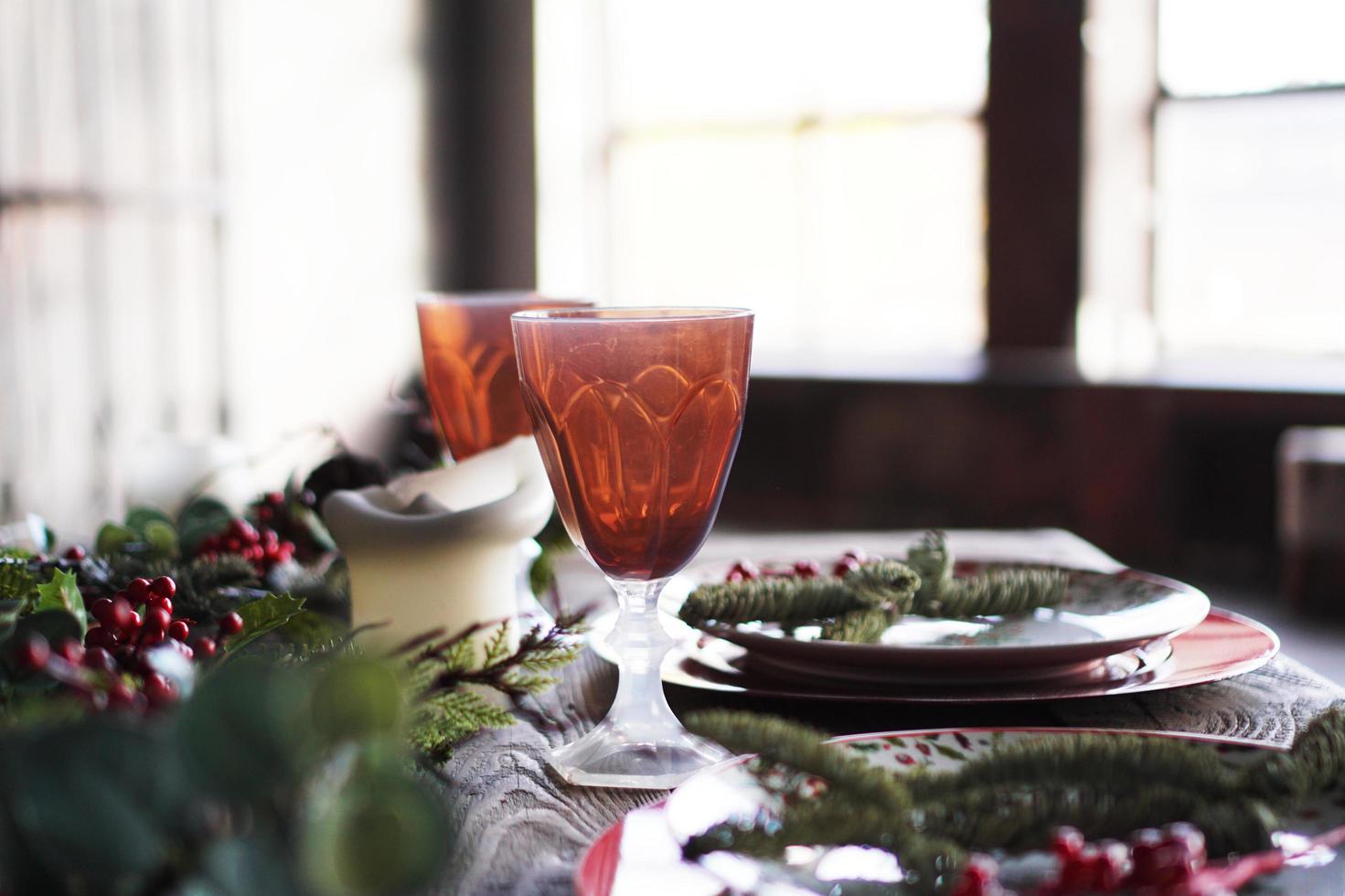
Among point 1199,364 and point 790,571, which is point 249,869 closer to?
point 790,571

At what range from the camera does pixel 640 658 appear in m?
0.47

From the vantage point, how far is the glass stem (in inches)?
18.2

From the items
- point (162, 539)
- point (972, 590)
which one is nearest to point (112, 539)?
point (162, 539)

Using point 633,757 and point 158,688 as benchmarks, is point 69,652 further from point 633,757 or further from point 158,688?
point 633,757

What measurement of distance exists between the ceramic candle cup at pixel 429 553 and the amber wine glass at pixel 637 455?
2.5 inches

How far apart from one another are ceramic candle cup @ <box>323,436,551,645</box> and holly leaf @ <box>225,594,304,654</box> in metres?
0.09

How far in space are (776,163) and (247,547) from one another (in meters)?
2.95

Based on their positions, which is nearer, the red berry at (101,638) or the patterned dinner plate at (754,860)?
the patterned dinner plate at (754,860)

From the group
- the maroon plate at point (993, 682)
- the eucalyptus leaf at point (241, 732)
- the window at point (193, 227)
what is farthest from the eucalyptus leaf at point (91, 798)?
the window at point (193, 227)

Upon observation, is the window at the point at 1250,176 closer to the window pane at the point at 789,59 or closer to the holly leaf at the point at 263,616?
the window pane at the point at 789,59

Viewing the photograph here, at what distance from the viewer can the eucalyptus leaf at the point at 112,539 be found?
702 mm

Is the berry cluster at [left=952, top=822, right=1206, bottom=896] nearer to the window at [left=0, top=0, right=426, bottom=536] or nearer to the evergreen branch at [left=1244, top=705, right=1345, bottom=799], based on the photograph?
the evergreen branch at [left=1244, top=705, right=1345, bottom=799]

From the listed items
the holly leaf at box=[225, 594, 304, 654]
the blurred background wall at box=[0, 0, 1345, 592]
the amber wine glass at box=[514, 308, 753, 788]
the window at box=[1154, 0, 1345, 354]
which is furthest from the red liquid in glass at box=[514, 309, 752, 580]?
the window at box=[1154, 0, 1345, 354]

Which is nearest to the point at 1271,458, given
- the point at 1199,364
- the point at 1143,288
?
the point at 1199,364
